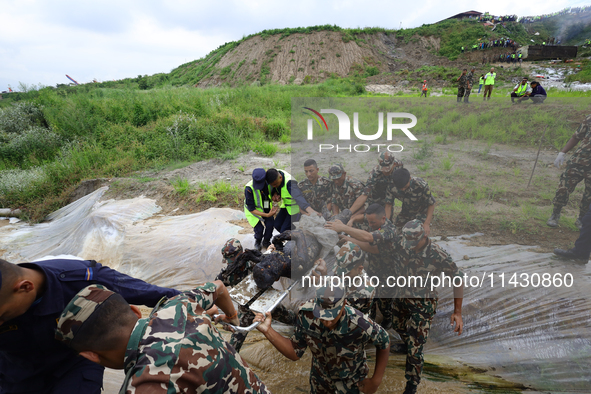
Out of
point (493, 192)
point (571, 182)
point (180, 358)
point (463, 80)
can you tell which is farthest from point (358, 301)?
point (463, 80)

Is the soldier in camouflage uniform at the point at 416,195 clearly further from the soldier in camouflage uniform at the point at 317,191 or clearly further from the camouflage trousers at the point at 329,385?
the camouflage trousers at the point at 329,385

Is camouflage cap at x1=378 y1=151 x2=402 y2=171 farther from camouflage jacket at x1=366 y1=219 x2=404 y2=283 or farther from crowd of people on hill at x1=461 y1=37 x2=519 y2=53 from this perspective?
crowd of people on hill at x1=461 y1=37 x2=519 y2=53

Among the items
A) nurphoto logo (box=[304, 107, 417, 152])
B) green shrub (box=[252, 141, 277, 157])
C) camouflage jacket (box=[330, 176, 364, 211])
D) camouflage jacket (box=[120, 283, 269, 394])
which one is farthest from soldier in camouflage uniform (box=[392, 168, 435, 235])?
green shrub (box=[252, 141, 277, 157])

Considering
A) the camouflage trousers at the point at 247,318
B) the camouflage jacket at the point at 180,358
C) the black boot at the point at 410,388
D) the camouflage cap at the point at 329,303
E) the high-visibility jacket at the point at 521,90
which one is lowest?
the black boot at the point at 410,388

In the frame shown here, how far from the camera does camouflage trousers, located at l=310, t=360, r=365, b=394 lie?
1.90 metres

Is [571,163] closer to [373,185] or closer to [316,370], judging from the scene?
[373,185]

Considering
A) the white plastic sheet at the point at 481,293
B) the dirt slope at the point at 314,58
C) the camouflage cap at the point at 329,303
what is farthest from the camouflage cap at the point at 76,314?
the dirt slope at the point at 314,58

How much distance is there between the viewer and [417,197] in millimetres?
3160

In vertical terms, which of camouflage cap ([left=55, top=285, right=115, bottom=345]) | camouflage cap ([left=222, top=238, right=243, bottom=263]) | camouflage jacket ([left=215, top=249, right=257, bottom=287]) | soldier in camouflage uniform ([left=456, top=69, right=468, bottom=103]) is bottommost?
camouflage jacket ([left=215, top=249, right=257, bottom=287])

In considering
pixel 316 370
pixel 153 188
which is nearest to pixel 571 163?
pixel 316 370

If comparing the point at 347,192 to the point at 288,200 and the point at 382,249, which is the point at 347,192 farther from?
the point at 382,249

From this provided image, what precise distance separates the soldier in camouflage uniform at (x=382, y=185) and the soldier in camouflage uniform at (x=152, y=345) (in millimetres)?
2687

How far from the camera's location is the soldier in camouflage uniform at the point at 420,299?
2174mm

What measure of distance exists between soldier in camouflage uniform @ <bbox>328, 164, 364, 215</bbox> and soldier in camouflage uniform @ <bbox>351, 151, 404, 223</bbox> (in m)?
0.12
